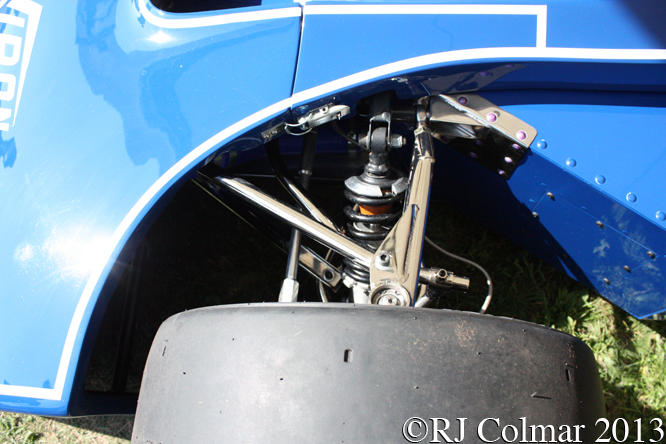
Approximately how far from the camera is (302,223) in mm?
1241

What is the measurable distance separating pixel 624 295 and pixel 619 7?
3.03 feet

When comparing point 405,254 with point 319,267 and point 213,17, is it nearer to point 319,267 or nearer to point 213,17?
point 319,267

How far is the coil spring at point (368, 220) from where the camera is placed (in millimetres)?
1331

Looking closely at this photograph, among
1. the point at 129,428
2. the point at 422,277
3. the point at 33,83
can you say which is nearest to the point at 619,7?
the point at 422,277

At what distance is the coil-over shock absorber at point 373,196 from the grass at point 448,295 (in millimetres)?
661

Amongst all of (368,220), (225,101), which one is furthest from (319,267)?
(225,101)

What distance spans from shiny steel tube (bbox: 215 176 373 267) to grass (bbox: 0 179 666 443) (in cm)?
75

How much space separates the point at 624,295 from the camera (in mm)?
1608

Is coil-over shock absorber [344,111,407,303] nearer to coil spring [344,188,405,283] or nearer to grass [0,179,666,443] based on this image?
coil spring [344,188,405,283]

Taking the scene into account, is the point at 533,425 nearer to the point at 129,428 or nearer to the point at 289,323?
the point at 289,323

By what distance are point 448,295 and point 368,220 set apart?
0.75 metres

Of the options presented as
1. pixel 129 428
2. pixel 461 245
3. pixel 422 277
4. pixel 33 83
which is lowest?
pixel 129 428

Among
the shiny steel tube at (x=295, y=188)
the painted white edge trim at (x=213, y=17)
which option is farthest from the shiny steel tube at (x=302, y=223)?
the painted white edge trim at (x=213, y=17)

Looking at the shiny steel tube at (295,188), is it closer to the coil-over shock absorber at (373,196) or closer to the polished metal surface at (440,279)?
the coil-over shock absorber at (373,196)
